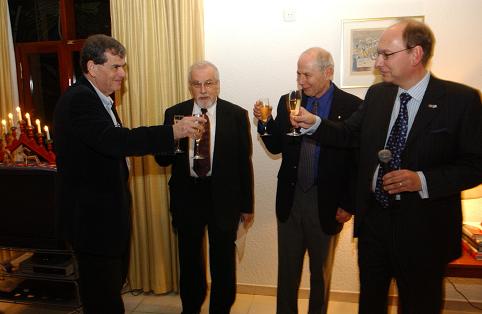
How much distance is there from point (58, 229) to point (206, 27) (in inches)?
74.0

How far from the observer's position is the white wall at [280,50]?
9.12 ft

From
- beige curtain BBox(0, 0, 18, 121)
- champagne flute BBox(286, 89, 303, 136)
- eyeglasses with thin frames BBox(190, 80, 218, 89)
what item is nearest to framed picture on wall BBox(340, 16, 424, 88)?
champagne flute BBox(286, 89, 303, 136)

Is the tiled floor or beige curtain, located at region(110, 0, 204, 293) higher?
beige curtain, located at region(110, 0, 204, 293)

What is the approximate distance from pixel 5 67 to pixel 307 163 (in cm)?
283

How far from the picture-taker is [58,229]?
81.6 inches

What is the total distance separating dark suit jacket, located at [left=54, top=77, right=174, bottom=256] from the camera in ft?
6.30

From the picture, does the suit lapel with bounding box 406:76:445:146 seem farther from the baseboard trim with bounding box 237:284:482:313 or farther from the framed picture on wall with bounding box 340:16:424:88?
the baseboard trim with bounding box 237:284:482:313

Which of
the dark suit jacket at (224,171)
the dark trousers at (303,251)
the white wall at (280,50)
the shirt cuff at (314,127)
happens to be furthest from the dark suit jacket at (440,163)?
the white wall at (280,50)

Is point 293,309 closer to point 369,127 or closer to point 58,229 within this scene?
point 369,127

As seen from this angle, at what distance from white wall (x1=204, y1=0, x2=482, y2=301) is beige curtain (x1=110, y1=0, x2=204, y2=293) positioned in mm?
247

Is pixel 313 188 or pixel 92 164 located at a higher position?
pixel 92 164

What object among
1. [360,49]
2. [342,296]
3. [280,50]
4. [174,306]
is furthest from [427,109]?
[174,306]

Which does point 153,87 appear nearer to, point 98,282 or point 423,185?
point 98,282

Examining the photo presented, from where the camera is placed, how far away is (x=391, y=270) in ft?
6.53
